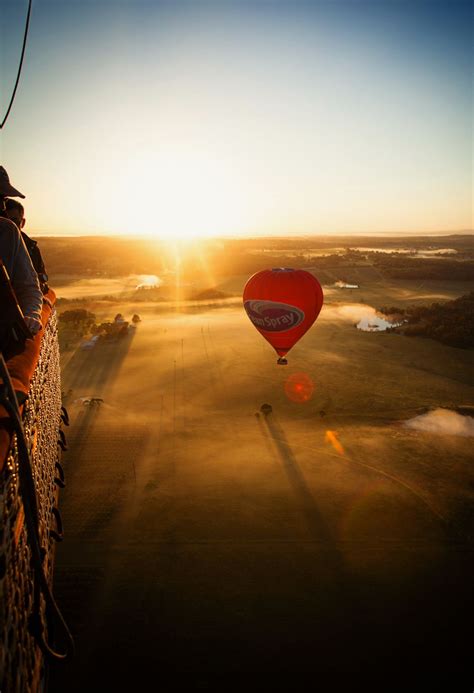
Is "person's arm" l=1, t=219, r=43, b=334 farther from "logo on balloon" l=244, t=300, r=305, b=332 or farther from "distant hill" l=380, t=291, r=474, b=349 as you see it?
"distant hill" l=380, t=291, r=474, b=349

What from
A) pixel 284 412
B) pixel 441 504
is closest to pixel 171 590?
pixel 441 504

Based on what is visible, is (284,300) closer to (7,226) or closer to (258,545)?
(258,545)

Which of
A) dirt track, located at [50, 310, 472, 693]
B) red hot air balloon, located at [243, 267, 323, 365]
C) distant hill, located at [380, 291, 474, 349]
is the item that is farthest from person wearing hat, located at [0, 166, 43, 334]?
distant hill, located at [380, 291, 474, 349]

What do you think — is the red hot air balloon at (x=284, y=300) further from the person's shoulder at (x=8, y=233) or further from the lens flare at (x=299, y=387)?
the person's shoulder at (x=8, y=233)

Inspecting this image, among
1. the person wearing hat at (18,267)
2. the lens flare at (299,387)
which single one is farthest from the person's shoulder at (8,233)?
the lens flare at (299,387)

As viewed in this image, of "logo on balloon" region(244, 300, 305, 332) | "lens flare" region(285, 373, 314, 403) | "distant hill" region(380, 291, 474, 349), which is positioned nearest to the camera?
"logo on balloon" region(244, 300, 305, 332)

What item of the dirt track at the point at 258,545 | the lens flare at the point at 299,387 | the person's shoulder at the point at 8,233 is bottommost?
the dirt track at the point at 258,545
